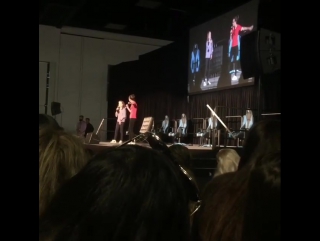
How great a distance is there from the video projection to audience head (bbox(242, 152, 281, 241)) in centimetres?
713

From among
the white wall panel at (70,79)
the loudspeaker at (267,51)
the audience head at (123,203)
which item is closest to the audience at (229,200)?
the audience head at (123,203)

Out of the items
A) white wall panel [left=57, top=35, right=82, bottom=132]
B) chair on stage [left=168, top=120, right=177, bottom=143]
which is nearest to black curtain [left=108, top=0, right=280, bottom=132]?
chair on stage [left=168, top=120, right=177, bottom=143]

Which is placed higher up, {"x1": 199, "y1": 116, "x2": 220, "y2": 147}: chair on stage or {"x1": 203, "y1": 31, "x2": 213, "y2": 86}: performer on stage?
{"x1": 203, "y1": 31, "x2": 213, "y2": 86}: performer on stage

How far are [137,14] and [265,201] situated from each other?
10.3 metres

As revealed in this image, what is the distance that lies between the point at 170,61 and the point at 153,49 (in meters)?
1.72

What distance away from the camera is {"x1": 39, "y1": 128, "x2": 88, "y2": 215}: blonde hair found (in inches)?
38.9

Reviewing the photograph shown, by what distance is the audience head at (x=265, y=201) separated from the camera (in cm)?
65

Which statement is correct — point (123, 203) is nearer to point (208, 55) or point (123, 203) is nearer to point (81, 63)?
point (208, 55)

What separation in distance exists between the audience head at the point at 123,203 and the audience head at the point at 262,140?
0.54 m

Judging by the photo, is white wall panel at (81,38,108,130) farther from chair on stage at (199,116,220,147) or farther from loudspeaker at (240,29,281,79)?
loudspeaker at (240,29,281,79)

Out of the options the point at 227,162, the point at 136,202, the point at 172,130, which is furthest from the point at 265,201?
the point at 172,130

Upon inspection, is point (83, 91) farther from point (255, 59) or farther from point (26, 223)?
point (26, 223)

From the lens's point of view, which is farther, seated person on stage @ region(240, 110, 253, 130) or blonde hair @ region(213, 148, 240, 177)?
seated person on stage @ region(240, 110, 253, 130)

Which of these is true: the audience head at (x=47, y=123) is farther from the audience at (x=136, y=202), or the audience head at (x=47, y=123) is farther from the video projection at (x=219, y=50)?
the video projection at (x=219, y=50)
